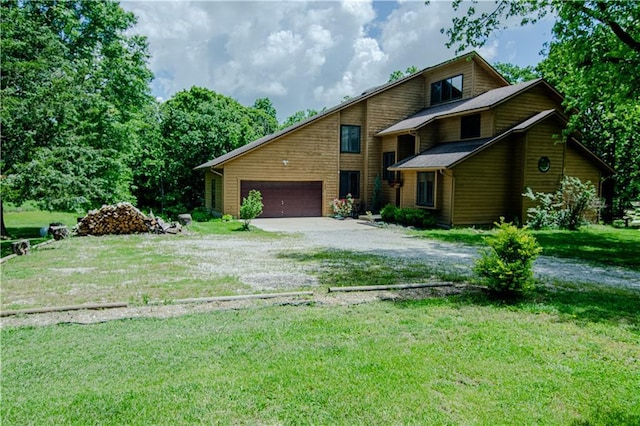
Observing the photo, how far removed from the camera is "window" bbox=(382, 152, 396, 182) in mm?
23109

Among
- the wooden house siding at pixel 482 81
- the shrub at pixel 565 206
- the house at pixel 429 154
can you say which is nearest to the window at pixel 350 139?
the house at pixel 429 154

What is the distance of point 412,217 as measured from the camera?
18766 mm

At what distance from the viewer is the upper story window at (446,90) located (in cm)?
2280

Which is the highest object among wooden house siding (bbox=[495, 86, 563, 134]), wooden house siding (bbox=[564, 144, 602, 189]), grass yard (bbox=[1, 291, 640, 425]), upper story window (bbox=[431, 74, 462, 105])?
upper story window (bbox=[431, 74, 462, 105])

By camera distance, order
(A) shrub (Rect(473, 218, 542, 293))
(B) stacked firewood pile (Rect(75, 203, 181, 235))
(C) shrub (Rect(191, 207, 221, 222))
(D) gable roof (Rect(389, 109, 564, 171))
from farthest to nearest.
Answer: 1. (C) shrub (Rect(191, 207, 221, 222))
2. (D) gable roof (Rect(389, 109, 564, 171))
3. (B) stacked firewood pile (Rect(75, 203, 181, 235))
4. (A) shrub (Rect(473, 218, 542, 293))

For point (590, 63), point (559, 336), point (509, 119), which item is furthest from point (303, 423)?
point (509, 119)

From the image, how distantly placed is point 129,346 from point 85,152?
10.1 m

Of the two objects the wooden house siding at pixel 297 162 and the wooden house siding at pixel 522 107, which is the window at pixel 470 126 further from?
the wooden house siding at pixel 297 162

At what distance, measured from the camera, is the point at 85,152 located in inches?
496

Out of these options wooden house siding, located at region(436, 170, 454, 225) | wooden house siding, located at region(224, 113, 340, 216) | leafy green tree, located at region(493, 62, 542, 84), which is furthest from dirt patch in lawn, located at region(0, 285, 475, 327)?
leafy green tree, located at region(493, 62, 542, 84)

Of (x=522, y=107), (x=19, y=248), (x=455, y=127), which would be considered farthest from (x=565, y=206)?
(x=19, y=248)

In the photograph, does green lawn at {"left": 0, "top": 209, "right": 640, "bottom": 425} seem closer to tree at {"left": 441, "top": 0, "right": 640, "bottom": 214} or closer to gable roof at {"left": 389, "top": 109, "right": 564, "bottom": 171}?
tree at {"left": 441, "top": 0, "right": 640, "bottom": 214}

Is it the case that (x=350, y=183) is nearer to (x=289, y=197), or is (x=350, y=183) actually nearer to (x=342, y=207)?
(x=342, y=207)

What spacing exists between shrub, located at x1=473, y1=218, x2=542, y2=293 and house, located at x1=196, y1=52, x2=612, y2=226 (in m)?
11.1
